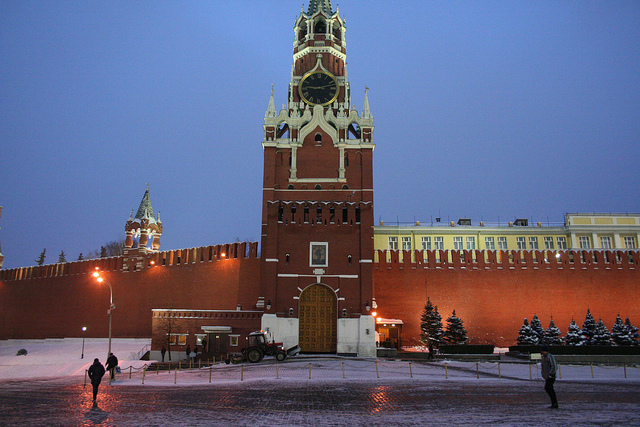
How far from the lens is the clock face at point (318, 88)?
41.4m

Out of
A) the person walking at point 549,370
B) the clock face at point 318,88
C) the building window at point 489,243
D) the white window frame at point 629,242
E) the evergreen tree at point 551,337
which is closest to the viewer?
the person walking at point 549,370

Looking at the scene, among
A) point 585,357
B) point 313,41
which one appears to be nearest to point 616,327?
point 585,357

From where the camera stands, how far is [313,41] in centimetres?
4394

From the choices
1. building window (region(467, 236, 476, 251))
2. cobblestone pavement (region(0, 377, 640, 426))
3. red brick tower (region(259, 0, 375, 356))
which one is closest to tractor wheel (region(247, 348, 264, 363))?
red brick tower (region(259, 0, 375, 356))

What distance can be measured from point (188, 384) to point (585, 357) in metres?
22.6

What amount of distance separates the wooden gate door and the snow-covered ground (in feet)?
23.4

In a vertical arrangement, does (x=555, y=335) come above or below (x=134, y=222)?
below

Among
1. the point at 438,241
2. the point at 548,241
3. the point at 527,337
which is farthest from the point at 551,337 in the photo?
the point at 548,241

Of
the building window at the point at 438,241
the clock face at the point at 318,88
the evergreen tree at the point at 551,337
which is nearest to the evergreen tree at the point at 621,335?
the evergreen tree at the point at 551,337

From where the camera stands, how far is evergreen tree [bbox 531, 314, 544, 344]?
34225mm

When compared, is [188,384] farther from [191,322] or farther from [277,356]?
[191,322]

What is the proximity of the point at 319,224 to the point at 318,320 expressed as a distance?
21.9ft

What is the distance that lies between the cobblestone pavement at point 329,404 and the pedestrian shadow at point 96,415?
0.08ft

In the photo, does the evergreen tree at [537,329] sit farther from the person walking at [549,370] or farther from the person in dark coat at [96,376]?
the person in dark coat at [96,376]
